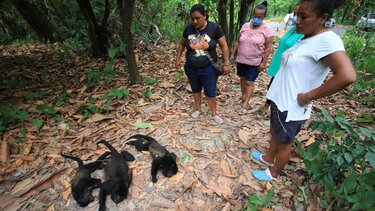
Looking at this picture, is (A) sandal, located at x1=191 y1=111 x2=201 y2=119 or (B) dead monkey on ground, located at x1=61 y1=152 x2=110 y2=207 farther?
(A) sandal, located at x1=191 y1=111 x2=201 y2=119

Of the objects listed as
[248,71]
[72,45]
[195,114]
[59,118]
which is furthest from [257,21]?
[72,45]

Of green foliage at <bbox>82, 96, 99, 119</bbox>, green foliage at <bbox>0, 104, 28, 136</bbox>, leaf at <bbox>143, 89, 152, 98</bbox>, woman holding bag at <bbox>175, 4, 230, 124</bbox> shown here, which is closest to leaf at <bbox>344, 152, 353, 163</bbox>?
woman holding bag at <bbox>175, 4, 230, 124</bbox>

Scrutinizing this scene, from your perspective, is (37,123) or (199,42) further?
(37,123)

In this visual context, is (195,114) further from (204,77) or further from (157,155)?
(157,155)

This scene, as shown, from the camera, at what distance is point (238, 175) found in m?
3.36

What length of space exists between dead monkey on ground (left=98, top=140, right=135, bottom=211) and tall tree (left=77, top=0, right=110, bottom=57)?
12.9ft

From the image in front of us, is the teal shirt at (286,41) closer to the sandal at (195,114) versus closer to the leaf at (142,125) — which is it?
the sandal at (195,114)

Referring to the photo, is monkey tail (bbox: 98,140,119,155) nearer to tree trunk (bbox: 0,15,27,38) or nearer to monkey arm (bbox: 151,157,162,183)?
monkey arm (bbox: 151,157,162,183)

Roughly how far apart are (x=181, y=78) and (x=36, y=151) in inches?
132

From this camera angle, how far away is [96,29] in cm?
627

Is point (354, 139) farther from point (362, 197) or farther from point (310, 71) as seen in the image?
point (310, 71)

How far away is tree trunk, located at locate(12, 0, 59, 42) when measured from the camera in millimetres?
7582

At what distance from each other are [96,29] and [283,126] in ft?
17.8

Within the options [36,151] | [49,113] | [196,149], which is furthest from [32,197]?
[196,149]
